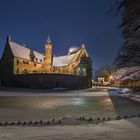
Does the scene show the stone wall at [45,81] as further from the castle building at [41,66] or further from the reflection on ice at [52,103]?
the reflection on ice at [52,103]

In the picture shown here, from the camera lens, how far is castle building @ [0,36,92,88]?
9481cm

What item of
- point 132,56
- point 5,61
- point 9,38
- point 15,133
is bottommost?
point 15,133

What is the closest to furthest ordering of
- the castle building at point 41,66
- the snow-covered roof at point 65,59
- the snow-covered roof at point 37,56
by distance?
the castle building at point 41,66
the snow-covered roof at point 37,56
the snow-covered roof at point 65,59

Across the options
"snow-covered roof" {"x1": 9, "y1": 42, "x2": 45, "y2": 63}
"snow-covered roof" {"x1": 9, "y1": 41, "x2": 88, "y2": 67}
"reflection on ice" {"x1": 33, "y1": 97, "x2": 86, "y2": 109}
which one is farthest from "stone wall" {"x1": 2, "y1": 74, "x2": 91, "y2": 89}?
"reflection on ice" {"x1": 33, "y1": 97, "x2": 86, "y2": 109}

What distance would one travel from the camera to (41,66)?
110188 mm

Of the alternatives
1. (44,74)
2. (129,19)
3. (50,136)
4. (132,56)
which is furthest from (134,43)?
(44,74)

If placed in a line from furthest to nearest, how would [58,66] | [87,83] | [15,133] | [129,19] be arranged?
[58,66] < [87,83] < [129,19] < [15,133]

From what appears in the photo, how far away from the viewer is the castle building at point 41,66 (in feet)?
311

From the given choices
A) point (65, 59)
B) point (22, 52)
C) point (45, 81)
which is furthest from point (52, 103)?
point (65, 59)

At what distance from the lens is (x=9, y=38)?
4141 inches

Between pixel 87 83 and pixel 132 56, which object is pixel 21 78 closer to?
pixel 87 83

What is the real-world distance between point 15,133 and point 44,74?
277ft

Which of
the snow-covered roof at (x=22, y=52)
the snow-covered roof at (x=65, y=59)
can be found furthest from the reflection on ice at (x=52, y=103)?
the snow-covered roof at (x=65, y=59)

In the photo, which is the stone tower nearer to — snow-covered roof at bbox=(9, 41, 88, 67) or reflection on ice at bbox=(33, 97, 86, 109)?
snow-covered roof at bbox=(9, 41, 88, 67)
